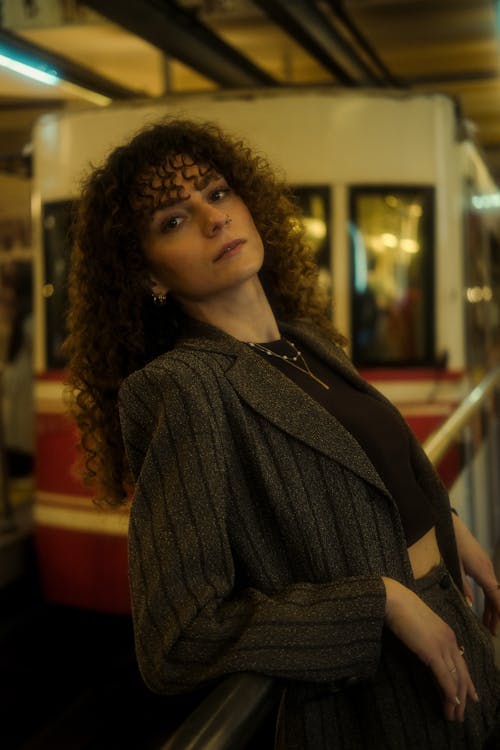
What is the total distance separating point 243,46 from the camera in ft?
33.1

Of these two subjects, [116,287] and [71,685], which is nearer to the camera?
[116,287]

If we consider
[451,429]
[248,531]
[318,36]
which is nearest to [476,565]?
[248,531]

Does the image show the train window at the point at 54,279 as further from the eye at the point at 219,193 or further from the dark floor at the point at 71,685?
the eye at the point at 219,193

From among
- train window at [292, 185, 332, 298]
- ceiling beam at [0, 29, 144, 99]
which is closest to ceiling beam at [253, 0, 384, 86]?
ceiling beam at [0, 29, 144, 99]

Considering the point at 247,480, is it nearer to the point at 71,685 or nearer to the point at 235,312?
the point at 235,312

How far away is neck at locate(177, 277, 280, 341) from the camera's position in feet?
5.80

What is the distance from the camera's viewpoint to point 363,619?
1.50 m

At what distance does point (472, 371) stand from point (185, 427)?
4.74m

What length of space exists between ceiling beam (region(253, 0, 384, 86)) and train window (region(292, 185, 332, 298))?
1.55 m

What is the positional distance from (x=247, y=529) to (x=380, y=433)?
31cm

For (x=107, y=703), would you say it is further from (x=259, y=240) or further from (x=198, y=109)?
(x=259, y=240)

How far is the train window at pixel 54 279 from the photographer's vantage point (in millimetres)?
5738

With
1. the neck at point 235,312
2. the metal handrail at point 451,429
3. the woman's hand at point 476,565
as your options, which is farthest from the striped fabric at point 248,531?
the metal handrail at point 451,429

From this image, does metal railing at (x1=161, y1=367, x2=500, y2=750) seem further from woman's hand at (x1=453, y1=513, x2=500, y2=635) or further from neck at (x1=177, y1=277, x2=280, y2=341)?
woman's hand at (x1=453, y1=513, x2=500, y2=635)
